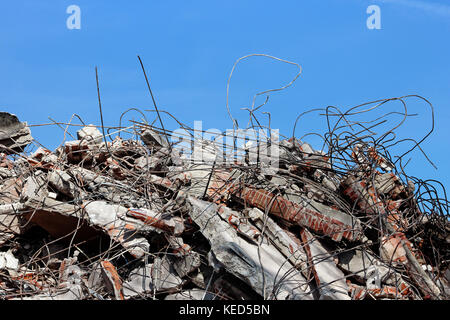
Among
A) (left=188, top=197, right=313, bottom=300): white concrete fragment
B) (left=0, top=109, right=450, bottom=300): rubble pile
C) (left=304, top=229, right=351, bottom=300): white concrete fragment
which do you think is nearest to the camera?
(left=188, top=197, right=313, bottom=300): white concrete fragment

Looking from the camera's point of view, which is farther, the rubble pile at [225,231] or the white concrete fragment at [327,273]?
the rubble pile at [225,231]

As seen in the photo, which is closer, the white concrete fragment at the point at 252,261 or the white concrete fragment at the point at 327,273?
the white concrete fragment at the point at 252,261

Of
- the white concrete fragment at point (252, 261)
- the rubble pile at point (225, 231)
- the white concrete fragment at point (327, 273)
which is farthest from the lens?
the rubble pile at point (225, 231)

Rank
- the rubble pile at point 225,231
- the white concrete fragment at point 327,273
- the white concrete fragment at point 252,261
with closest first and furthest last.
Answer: the white concrete fragment at point 252,261 → the white concrete fragment at point 327,273 → the rubble pile at point 225,231

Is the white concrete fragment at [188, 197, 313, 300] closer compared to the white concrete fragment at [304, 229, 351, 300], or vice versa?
the white concrete fragment at [188, 197, 313, 300]

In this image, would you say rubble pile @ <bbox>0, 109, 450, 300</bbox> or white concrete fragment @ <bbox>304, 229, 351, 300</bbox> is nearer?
white concrete fragment @ <bbox>304, 229, 351, 300</bbox>

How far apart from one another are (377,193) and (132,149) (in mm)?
3705

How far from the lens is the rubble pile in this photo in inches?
191

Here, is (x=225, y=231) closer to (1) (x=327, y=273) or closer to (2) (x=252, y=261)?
(2) (x=252, y=261)

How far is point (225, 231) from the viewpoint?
498 cm

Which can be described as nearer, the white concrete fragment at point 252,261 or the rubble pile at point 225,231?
the white concrete fragment at point 252,261

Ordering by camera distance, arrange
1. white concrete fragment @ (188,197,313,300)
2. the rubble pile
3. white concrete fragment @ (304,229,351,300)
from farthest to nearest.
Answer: the rubble pile < white concrete fragment @ (304,229,351,300) < white concrete fragment @ (188,197,313,300)

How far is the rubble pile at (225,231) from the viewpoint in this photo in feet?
15.9
